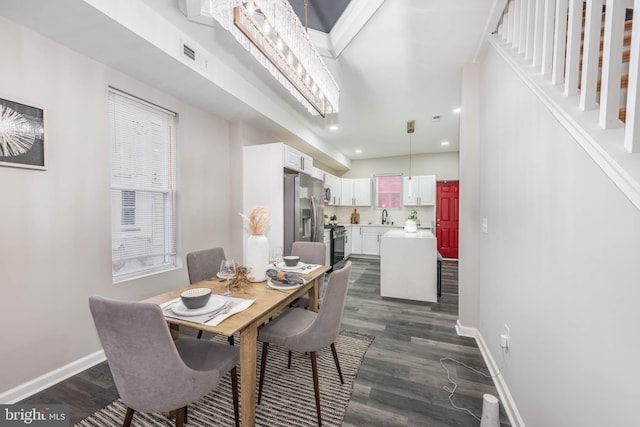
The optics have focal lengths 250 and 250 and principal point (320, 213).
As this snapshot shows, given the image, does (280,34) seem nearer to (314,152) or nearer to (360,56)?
(360,56)

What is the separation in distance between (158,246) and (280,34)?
8.16ft

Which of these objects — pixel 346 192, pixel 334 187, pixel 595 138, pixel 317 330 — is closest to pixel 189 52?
pixel 317 330

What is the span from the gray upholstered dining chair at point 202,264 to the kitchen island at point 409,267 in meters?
2.34

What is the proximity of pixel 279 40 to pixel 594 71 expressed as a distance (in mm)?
1590

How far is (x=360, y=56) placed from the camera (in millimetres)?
2562

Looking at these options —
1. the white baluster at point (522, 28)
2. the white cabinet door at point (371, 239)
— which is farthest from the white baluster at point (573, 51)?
the white cabinet door at point (371, 239)

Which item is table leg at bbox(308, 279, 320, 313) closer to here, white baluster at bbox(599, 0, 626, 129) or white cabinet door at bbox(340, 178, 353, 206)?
white baluster at bbox(599, 0, 626, 129)

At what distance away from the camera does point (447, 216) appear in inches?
262

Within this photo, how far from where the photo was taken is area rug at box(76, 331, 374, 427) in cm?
154

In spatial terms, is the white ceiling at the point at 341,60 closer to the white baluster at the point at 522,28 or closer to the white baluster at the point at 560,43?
the white baluster at the point at 522,28

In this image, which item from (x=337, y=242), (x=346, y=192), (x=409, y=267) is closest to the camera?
(x=409, y=267)

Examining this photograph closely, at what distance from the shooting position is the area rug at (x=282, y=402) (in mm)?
1538

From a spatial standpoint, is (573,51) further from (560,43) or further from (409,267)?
(409,267)

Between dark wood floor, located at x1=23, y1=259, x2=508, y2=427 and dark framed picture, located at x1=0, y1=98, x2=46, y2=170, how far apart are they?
166 cm
